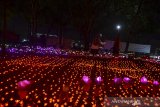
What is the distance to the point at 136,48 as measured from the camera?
57.0 m

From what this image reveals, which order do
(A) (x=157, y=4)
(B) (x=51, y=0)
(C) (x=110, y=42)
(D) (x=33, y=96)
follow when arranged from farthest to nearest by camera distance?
(C) (x=110, y=42) → (B) (x=51, y=0) → (A) (x=157, y=4) → (D) (x=33, y=96)

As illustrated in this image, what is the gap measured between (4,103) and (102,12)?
4123 cm

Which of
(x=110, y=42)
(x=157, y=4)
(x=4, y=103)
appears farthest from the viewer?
(x=110, y=42)

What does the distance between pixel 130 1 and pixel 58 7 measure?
9.28 meters

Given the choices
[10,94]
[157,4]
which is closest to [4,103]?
[10,94]

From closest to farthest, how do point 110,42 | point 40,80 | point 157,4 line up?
point 40,80, point 157,4, point 110,42

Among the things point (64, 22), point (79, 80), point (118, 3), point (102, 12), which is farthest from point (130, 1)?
point (79, 80)

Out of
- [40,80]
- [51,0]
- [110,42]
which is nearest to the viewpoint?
[40,80]

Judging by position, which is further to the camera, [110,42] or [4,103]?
[110,42]

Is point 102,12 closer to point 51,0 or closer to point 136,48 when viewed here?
point 51,0

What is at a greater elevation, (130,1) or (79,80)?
(130,1)

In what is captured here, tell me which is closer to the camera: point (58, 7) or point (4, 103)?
point (4, 103)

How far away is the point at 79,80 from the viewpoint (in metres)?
14.4

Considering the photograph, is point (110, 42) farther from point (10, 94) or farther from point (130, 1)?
point (10, 94)
